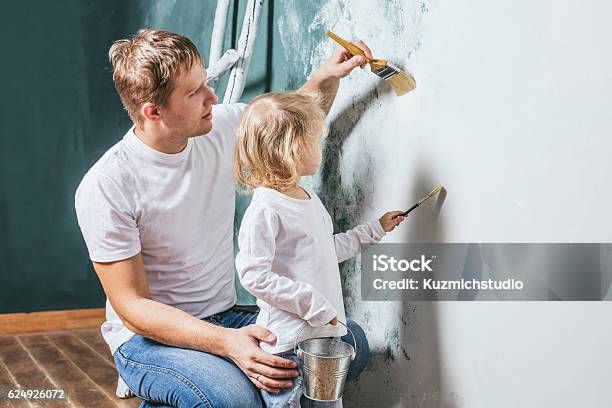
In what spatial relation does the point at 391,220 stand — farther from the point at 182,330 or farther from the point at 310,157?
the point at 182,330

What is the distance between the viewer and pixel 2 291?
345 cm

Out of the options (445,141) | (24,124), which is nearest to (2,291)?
(24,124)

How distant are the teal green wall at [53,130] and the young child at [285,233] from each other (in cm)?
204

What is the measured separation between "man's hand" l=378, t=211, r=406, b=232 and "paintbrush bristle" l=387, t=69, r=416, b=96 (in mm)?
279

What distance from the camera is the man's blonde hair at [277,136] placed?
1438mm

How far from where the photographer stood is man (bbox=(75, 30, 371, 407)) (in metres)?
1.51

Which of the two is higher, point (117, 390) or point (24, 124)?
point (24, 124)

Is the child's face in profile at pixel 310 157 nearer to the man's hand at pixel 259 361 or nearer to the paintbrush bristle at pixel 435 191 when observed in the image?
the paintbrush bristle at pixel 435 191

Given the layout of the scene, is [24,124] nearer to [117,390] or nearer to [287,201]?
[117,390]

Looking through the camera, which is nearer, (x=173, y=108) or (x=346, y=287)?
(x=173, y=108)

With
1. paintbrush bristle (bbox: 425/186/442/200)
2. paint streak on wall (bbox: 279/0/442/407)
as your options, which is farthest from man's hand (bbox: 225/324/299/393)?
paintbrush bristle (bbox: 425/186/442/200)

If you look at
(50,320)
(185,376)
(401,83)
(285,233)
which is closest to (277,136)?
(285,233)

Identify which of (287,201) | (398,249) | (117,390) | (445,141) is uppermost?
(445,141)

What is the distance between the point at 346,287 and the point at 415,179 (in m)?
0.46
